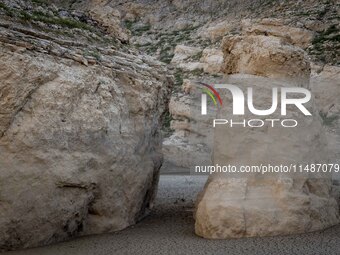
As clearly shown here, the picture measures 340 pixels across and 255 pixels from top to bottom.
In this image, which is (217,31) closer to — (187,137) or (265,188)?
(187,137)

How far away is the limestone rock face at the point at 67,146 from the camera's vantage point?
6777mm

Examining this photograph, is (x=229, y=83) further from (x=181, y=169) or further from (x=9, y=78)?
(x=181, y=169)

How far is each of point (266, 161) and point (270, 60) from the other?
2.20 meters

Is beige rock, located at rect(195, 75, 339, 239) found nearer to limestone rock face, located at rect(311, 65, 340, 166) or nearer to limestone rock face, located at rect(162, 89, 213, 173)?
limestone rock face, located at rect(162, 89, 213, 173)

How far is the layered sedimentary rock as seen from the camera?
289 inches

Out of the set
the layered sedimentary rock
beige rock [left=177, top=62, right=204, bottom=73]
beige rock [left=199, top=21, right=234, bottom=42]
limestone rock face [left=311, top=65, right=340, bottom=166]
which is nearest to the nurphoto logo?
the layered sedimentary rock

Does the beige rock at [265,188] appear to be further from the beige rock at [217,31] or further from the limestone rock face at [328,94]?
the beige rock at [217,31]

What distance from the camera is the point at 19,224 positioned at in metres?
6.82

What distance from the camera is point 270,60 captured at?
8922mm

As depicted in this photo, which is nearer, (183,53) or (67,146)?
(67,146)

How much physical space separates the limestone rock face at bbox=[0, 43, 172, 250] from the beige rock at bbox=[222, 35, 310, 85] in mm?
2052

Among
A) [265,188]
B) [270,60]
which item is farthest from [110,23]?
[265,188]

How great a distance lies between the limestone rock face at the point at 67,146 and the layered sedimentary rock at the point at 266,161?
1585 millimetres

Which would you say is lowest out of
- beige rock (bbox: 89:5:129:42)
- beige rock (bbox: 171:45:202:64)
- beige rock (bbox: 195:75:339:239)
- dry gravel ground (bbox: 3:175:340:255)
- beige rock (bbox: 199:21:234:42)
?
dry gravel ground (bbox: 3:175:340:255)
